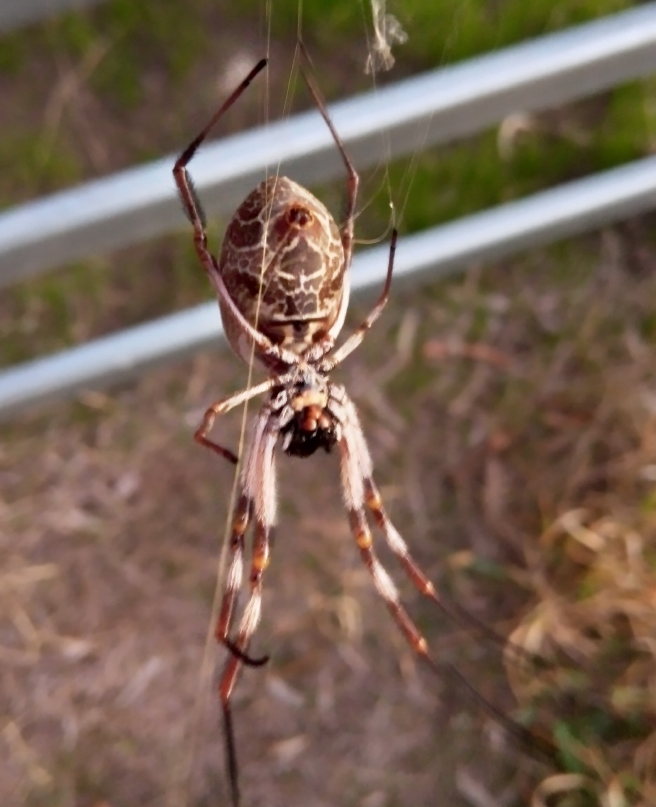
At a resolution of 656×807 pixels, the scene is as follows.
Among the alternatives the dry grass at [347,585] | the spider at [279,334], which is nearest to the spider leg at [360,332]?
the spider at [279,334]

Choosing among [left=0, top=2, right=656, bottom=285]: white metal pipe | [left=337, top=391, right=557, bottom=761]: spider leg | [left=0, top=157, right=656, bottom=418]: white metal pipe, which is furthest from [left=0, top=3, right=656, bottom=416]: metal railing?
[left=337, top=391, right=557, bottom=761]: spider leg

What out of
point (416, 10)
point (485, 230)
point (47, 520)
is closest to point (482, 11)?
point (485, 230)

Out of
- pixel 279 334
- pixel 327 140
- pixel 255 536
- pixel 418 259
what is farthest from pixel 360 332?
pixel 418 259

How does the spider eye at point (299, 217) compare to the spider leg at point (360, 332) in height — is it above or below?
above

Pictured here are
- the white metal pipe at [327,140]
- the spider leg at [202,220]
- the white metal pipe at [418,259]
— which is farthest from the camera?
the white metal pipe at [418,259]

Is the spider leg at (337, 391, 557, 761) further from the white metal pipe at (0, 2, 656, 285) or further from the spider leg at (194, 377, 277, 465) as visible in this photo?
the white metal pipe at (0, 2, 656, 285)

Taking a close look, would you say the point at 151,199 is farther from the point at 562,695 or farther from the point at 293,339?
the point at 562,695

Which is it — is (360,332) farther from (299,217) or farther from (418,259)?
(418,259)

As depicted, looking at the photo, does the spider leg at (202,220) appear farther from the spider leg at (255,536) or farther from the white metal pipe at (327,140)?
the white metal pipe at (327,140)
